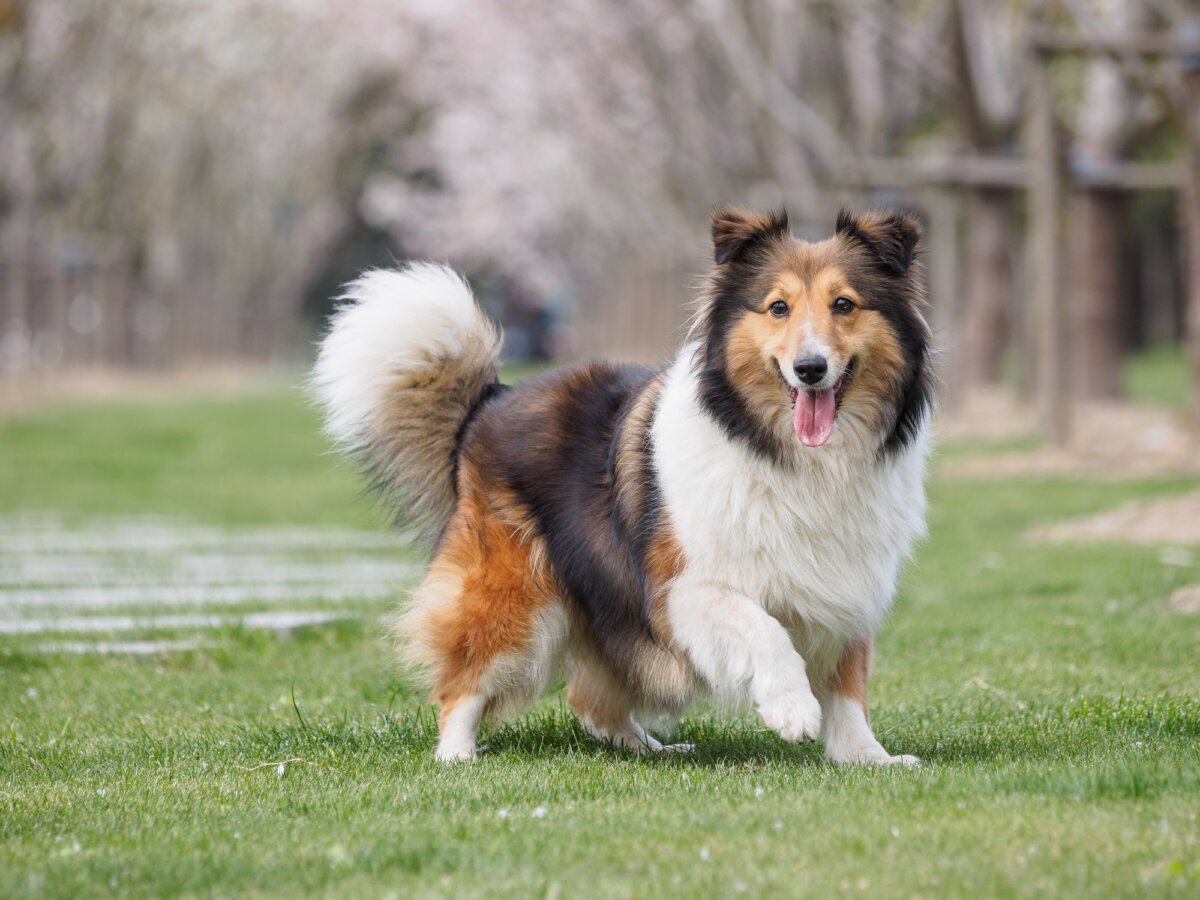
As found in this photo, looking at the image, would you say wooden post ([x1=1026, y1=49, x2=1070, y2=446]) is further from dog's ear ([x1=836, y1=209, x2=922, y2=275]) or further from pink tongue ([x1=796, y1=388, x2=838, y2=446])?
pink tongue ([x1=796, y1=388, x2=838, y2=446])

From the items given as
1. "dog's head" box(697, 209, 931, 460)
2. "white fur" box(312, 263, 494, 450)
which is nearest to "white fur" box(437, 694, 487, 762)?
"white fur" box(312, 263, 494, 450)

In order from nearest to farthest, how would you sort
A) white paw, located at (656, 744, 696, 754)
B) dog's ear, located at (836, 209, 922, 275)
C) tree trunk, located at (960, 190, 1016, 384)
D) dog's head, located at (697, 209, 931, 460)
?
dog's head, located at (697, 209, 931, 460) < dog's ear, located at (836, 209, 922, 275) < white paw, located at (656, 744, 696, 754) < tree trunk, located at (960, 190, 1016, 384)

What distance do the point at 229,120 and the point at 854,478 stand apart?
3537 centimetres

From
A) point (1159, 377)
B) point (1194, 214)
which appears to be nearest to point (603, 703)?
point (1194, 214)

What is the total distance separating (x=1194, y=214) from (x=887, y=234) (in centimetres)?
845

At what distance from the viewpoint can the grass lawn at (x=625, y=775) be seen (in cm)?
355

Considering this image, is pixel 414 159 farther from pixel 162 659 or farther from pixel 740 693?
pixel 740 693

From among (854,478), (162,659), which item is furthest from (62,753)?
(854,478)

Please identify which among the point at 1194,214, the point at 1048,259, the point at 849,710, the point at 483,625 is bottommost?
the point at 849,710

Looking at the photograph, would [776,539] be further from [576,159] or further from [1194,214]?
[576,159]

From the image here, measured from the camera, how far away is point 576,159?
33125mm

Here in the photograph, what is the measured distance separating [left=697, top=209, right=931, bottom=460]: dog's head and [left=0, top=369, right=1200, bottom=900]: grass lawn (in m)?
1.07

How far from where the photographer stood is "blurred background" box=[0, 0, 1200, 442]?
18.2 meters

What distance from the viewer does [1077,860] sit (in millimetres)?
3463
